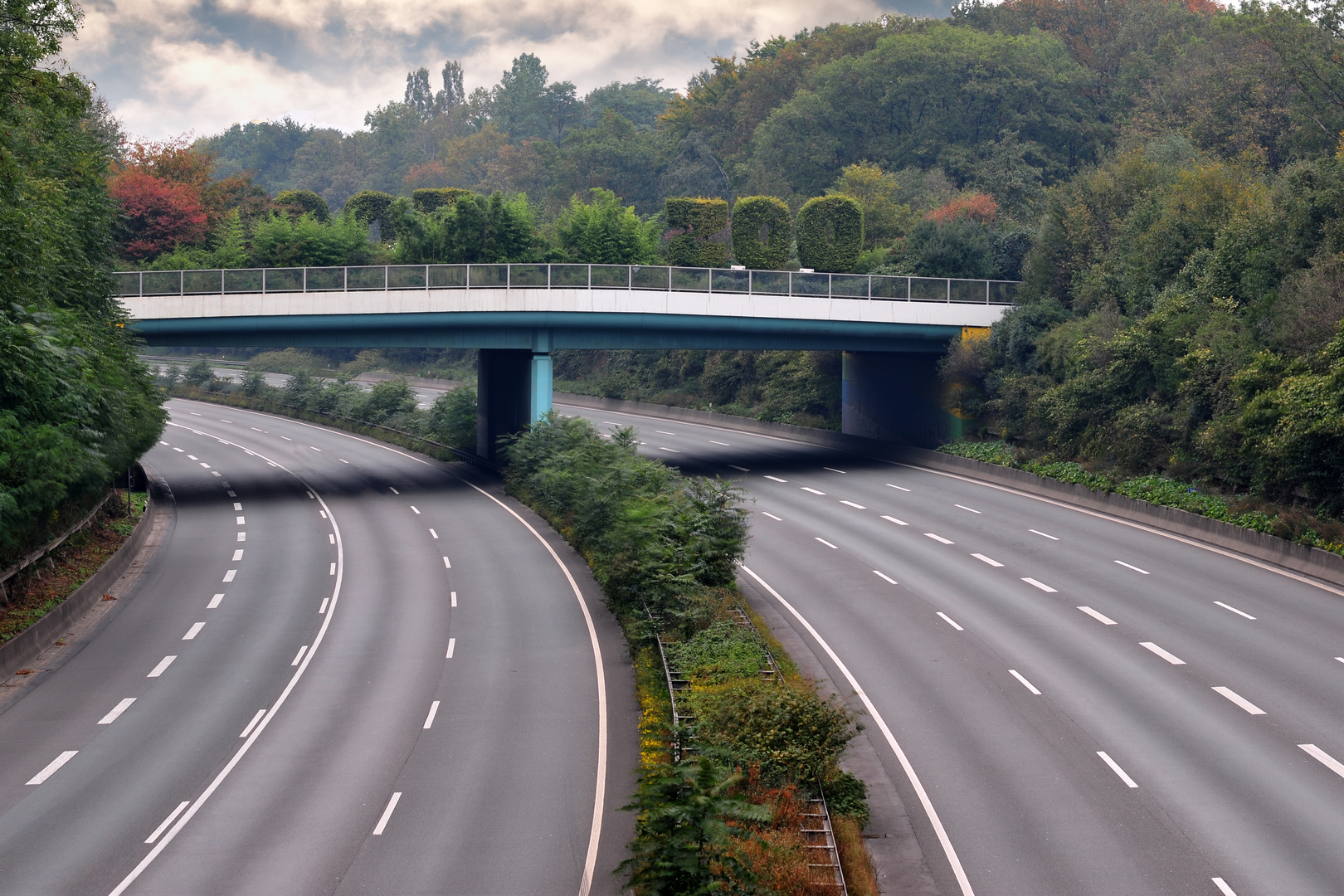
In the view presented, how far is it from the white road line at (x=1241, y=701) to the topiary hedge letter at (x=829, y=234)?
42.4 m

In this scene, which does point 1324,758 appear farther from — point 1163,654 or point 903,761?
point 903,761

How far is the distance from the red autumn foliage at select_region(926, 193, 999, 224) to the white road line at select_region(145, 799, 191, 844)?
6720 centimetres

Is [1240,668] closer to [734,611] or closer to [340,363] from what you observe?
[734,611]

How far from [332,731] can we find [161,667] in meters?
6.42

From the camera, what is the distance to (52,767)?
19.0 meters

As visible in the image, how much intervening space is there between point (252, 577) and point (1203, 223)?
39.1 m

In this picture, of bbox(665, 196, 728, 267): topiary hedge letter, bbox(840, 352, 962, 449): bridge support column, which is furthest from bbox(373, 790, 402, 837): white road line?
bbox(665, 196, 728, 267): topiary hedge letter

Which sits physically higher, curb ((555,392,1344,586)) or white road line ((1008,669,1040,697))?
curb ((555,392,1344,586))

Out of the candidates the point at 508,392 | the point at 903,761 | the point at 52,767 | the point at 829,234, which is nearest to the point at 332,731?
the point at 52,767

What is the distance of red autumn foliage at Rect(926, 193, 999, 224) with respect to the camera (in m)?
76.9

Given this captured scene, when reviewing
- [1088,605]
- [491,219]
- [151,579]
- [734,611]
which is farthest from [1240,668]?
[491,219]

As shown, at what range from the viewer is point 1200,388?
39406 mm

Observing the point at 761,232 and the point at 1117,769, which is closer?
the point at 1117,769

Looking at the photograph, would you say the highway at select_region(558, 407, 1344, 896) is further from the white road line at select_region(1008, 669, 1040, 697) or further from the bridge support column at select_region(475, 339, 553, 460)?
the bridge support column at select_region(475, 339, 553, 460)
